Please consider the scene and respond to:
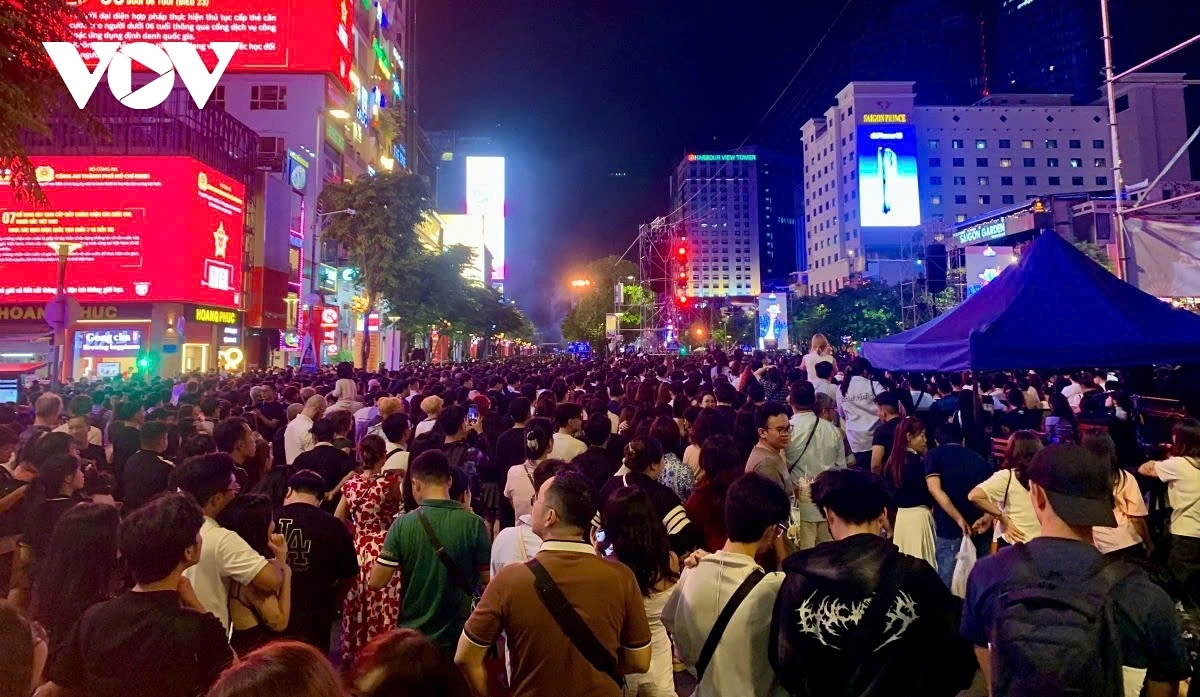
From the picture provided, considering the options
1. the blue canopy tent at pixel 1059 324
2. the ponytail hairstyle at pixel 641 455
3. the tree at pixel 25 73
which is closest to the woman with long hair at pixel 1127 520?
the blue canopy tent at pixel 1059 324

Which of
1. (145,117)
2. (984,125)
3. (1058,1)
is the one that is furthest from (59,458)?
(1058,1)

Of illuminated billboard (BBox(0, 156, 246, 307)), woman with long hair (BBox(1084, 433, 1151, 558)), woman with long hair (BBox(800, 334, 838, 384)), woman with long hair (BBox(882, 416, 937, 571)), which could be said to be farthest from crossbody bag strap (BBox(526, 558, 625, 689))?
illuminated billboard (BBox(0, 156, 246, 307))

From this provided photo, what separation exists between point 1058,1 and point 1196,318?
149m

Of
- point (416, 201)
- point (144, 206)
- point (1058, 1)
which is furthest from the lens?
point (1058, 1)

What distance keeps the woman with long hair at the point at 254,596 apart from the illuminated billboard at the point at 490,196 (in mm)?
105859

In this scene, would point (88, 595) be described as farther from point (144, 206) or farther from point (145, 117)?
point (145, 117)

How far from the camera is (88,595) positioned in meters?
3.42

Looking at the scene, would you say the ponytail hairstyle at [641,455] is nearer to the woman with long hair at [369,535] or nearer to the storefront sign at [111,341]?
the woman with long hair at [369,535]

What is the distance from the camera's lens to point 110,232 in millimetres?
28938

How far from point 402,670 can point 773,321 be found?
174 feet

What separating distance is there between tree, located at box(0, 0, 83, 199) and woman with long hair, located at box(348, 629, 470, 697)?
25.6 feet

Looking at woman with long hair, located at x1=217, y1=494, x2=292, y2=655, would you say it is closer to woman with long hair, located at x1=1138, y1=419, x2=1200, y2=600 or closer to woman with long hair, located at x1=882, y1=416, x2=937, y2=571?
woman with long hair, located at x1=882, y1=416, x2=937, y2=571

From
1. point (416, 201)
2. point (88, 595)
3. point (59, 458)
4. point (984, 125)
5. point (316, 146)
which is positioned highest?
point (984, 125)

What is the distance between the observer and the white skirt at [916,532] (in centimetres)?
560
